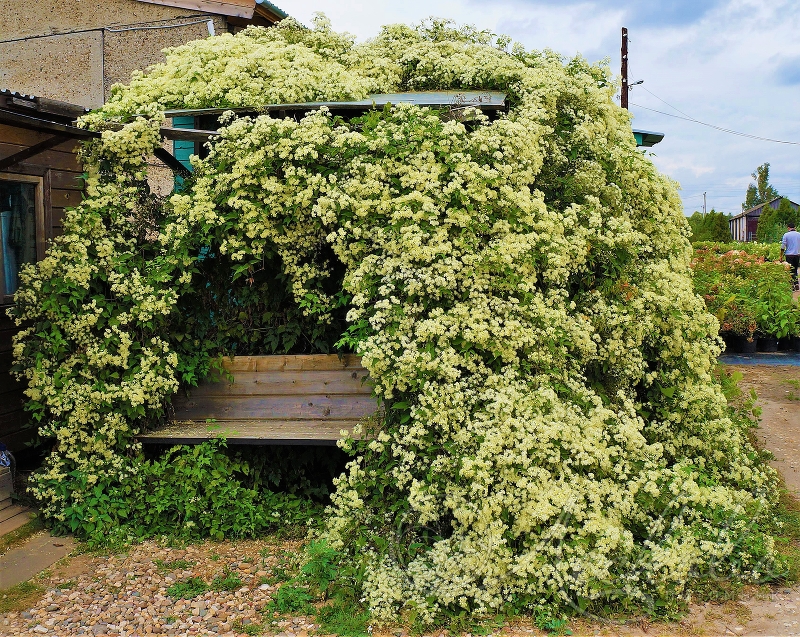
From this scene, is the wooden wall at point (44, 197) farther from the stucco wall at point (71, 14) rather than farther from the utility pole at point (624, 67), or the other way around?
the utility pole at point (624, 67)

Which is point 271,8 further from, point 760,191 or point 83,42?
point 760,191

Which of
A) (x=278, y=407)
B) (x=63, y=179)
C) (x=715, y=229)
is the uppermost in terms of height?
(x=715, y=229)

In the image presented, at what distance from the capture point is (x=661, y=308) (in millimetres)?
6215

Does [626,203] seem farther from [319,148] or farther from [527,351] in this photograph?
[319,148]

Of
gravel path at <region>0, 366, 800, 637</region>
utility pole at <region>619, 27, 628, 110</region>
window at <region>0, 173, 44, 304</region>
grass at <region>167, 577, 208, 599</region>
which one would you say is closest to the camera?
gravel path at <region>0, 366, 800, 637</region>

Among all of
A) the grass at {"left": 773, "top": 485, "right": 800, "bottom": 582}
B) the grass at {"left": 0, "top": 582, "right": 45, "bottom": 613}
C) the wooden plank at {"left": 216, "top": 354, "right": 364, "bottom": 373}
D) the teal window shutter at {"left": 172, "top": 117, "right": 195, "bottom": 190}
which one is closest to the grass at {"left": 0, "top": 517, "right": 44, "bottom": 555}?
the grass at {"left": 0, "top": 582, "right": 45, "bottom": 613}

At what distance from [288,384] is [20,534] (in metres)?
2.57

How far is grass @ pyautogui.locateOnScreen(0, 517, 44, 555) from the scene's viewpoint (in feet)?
19.5

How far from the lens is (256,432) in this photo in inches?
250

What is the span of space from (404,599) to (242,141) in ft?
12.3

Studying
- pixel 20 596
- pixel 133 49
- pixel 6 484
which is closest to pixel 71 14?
pixel 133 49

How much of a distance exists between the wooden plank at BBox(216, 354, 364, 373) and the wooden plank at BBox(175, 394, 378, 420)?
0.88 ft

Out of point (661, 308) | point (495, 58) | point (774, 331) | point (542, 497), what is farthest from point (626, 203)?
point (774, 331)

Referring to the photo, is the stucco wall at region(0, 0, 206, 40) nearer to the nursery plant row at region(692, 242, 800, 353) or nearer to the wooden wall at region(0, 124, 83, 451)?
the wooden wall at region(0, 124, 83, 451)
